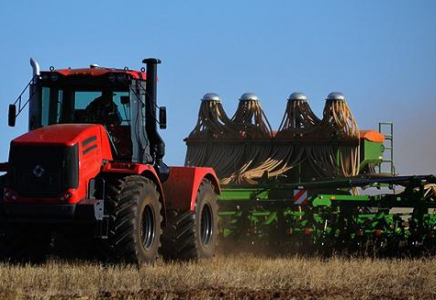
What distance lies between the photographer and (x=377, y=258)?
15.7 meters

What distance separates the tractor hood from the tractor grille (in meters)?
0.07

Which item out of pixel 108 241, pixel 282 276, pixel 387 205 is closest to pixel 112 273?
pixel 108 241

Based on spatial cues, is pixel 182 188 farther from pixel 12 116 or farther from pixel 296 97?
pixel 296 97

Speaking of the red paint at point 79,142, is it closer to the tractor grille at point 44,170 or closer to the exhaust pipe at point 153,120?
the tractor grille at point 44,170

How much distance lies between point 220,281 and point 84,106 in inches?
151

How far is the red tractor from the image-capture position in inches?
512

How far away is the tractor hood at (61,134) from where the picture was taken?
13086mm

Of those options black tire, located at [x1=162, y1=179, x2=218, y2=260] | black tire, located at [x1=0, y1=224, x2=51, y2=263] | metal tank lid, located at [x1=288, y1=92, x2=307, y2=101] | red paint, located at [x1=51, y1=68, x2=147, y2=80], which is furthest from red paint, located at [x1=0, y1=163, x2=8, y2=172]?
metal tank lid, located at [x1=288, y1=92, x2=307, y2=101]

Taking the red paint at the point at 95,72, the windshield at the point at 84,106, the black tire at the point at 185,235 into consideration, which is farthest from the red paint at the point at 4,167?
the black tire at the point at 185,235

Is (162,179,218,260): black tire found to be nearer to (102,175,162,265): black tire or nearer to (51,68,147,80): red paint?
(102,175,162,265): black tire

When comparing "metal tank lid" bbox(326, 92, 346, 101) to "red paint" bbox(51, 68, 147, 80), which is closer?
"red paint" bbox(51, 68, 147, 80)

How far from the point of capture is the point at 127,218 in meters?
13.1

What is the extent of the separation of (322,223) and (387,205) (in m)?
1.13

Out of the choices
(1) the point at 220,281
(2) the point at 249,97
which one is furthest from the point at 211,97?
(1) the point at 220,281
